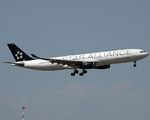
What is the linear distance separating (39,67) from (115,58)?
1975 cm

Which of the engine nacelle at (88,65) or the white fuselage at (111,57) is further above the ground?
the white fuselage at (111,57)

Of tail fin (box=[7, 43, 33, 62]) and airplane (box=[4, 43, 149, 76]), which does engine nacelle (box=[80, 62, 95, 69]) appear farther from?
tail fin (box=[7, 43, 33, 62])

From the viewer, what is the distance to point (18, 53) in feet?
291

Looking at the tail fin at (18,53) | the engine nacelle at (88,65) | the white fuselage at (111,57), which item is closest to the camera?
the white fuselage at (111,57)

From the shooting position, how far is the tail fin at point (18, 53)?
8747 cm

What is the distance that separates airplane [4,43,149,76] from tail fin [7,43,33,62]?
2.52m

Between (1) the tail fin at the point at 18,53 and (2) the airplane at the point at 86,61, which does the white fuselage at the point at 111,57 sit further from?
(1) the tail fin at the point at 18,53

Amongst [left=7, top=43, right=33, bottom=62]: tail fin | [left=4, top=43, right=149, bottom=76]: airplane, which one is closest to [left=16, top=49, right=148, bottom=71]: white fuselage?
[left=4, top=43, right=149, bottom=76]: airplane

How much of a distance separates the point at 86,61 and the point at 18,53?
2079cm

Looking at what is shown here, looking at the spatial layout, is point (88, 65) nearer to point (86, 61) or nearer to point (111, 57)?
point (86, 61)

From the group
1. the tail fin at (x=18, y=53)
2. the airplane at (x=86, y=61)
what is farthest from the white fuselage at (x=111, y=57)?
the tail fin at (x=18, y=53)

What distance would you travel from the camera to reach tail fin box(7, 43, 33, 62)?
87.5 m

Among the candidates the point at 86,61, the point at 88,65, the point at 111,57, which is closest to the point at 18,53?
the point at 86,61

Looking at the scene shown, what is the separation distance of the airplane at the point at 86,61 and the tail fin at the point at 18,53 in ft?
8.26
